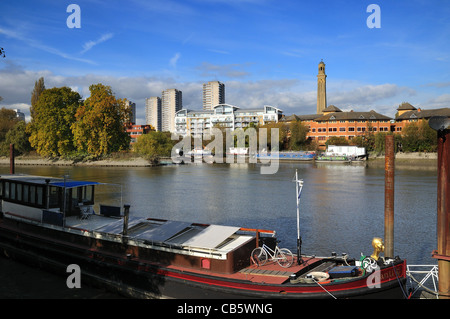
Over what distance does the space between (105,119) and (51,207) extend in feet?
212

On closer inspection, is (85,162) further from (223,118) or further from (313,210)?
(223,118)

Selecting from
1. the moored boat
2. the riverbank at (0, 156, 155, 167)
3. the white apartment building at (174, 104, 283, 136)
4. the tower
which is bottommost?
the riverbank at (0, 156, 155, 167)

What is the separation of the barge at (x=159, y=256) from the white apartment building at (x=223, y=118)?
14453 cm

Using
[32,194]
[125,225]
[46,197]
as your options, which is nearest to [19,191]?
[32,194]

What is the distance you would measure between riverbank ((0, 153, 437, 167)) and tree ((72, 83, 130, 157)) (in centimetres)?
456

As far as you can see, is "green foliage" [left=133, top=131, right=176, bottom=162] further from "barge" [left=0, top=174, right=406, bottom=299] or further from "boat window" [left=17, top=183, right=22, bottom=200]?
"barge" [left=0, top=174, right=406, bottom=299]

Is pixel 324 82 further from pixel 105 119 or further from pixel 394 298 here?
pixel 394 298

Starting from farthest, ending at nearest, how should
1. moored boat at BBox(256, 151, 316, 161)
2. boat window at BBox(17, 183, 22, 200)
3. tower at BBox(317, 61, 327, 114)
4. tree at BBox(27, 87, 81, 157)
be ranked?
1. tower at BBox(317, 61, 327, 114)
2. moored boat at BBox(256, 151, 316, 161)
3. tree at BBox(27, 87, 81, 157)
4. boat window at BBox(17, 183, 22, 200)

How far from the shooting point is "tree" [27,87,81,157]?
84500mm

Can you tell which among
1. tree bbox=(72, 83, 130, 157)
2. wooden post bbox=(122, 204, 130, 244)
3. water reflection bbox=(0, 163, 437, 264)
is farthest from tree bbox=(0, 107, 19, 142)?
wooden post bbox=(122, 204, 130, 244)

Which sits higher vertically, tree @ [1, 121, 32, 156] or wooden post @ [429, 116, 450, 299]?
tree @ [1, 121, 32, 156]

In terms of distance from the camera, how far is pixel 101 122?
78875 mm

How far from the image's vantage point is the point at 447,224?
11047mm

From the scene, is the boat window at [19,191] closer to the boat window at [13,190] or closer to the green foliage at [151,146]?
the boat window at [13,190]
